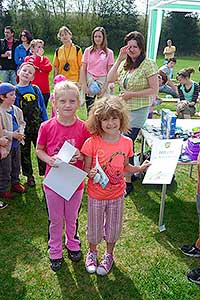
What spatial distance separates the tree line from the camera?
22.6 m

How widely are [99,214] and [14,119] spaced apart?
1.46 meters

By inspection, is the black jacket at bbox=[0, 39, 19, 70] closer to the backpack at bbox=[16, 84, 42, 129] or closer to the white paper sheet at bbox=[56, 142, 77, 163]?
the backpack at bbox=[16, 84, 42, 129]

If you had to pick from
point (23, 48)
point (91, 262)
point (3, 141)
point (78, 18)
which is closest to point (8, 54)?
point (23, 48)

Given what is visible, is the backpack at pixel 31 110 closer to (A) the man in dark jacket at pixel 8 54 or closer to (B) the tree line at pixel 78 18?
(A) the man in dark jacket at pixel 8 54

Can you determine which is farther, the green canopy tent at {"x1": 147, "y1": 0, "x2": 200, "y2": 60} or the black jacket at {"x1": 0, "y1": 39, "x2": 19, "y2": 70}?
the black jacket at {"x1": 0, "y1": 39, "x2": 19, "y2": 70}

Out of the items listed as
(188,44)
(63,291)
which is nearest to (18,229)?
(63,291)

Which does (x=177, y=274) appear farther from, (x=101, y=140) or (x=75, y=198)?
(x=101, y=140)

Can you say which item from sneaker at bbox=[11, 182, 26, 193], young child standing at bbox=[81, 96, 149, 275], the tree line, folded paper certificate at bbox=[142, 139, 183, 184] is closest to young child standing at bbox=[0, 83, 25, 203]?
sneaker at bbox=[11, 182, 26, 193]

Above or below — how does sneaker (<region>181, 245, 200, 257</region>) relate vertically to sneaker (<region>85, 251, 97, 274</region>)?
below

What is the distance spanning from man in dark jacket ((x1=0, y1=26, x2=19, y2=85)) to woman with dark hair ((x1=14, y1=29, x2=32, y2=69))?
13.4 inches

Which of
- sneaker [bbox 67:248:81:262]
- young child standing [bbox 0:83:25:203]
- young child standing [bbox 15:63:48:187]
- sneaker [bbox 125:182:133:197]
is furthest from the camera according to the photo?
sneaker [bbox 125:182:133:197]

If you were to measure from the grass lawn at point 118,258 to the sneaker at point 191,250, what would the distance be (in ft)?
0.14

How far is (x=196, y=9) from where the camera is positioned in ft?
22.6

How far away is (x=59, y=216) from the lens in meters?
2.39
